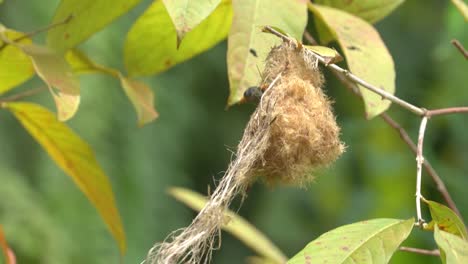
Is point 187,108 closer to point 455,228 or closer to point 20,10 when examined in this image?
point 20,10

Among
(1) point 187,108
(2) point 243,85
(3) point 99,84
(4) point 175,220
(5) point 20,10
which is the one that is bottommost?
(4) point 175,220

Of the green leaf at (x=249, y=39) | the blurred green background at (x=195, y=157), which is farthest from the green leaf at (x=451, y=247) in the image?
the blurred green background at (x=195, y=157)

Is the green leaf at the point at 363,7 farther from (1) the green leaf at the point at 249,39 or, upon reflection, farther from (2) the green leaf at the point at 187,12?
(2) the green leaf at the point at 187,12

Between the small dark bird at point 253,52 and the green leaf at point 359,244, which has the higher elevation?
the small dark bird at point 253,52

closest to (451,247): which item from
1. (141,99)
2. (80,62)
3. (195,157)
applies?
(141,99)

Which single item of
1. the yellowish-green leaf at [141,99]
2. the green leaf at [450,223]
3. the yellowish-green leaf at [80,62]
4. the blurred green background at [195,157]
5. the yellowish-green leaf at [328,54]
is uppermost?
the yellowish-green leaf at [328,54]

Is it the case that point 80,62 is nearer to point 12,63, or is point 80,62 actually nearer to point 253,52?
point 12,63

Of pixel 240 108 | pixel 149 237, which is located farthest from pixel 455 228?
pixel 240 108
